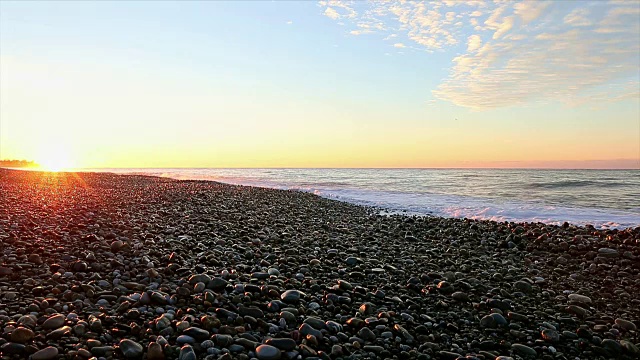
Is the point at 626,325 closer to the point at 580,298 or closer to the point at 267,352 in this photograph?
the point at 580,298

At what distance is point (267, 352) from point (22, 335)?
2.39 meters

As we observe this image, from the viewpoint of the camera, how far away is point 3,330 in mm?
3902

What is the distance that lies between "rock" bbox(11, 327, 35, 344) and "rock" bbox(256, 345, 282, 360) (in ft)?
7.29

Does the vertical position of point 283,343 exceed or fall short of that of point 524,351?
it exceeds it

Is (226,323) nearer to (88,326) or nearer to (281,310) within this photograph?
(281,310)

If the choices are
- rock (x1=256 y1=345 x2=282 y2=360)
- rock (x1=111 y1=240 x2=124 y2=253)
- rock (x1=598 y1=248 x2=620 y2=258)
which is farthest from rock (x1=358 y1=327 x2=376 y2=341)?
rock (x1=598 y1=248 x2=620 y2=258)

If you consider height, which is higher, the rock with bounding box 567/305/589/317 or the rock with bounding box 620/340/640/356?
the rock with bounding box 567/305/589/317

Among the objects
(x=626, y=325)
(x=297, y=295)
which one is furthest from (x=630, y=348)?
(x=297, y=295)

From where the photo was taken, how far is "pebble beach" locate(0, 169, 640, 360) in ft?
13.6

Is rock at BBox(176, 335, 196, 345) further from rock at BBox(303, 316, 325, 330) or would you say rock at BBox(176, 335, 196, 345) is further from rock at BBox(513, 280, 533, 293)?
rock at BBox(513, 280, 533, 293)

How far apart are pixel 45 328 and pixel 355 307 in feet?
12.0

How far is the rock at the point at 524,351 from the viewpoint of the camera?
450cm

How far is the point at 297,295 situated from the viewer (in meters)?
A: 5.50

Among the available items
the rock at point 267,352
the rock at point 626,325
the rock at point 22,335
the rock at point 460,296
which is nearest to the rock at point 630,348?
the rock at point 626,325
